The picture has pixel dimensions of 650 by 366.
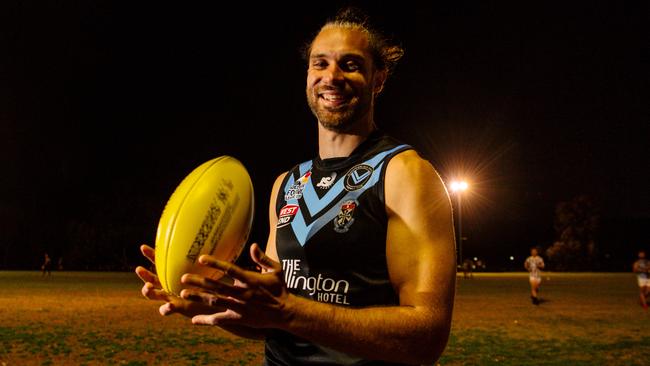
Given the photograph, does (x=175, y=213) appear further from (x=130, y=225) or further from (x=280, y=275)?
(x=130, y=225)

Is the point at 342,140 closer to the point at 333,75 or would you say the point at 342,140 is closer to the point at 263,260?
the point at 333,75

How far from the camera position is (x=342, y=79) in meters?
2.40

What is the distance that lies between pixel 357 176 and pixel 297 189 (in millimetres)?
411

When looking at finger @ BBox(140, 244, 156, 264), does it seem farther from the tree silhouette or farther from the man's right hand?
the tree silhouette

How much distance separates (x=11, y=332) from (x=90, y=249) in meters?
63.5

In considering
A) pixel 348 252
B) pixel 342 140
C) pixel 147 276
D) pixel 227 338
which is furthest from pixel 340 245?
pixel 227 338

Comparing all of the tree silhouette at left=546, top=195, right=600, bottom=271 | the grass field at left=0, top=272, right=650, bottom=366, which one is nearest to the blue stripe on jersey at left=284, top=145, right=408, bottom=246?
the grass field at left=0, top=272, right=650, bottom=366

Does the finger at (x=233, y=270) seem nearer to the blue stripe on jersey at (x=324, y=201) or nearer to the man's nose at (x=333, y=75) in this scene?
the blue stripe on jersey at (x=324, y=201)

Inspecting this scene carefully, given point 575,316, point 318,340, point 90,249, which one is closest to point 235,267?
point 318,340

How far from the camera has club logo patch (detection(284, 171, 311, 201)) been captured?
255cm

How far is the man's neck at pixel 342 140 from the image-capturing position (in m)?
2.49

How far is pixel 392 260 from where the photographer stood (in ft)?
6.89

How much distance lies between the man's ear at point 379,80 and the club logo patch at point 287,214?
2.15 feet

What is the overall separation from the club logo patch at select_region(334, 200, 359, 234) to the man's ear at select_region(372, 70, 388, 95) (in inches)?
24.8
